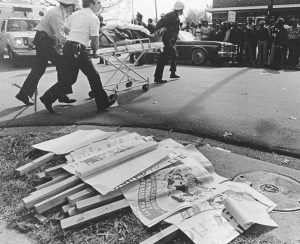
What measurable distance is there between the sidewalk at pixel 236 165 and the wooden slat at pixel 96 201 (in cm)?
66

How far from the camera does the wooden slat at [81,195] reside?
2.90 m

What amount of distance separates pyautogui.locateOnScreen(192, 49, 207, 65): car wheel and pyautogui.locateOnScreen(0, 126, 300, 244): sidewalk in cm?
891

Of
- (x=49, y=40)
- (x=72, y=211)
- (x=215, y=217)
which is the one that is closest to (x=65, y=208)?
(x=72, y=211)

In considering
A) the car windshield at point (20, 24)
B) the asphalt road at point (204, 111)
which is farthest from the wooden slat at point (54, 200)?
the car windshield at point (20, 24)

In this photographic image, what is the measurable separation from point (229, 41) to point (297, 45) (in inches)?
110

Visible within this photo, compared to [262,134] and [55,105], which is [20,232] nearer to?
[262,134]

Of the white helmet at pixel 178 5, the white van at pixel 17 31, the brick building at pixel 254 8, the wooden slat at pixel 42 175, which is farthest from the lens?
the brick building at pixel 254 8

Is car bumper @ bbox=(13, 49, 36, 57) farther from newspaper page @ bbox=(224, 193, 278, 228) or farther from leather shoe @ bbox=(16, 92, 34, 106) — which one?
newspaper page @ bbox=(224, 193, 278, 228)

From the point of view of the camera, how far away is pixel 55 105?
22.3 ft

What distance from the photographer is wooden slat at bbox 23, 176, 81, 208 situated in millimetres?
2930

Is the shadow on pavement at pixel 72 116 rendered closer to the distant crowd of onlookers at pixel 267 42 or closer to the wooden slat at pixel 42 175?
the wooden slat at pixel 42 175

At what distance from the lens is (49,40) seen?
6.29 metres

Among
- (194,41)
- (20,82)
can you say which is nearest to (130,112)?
(20,82)

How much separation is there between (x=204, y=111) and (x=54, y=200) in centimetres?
369
